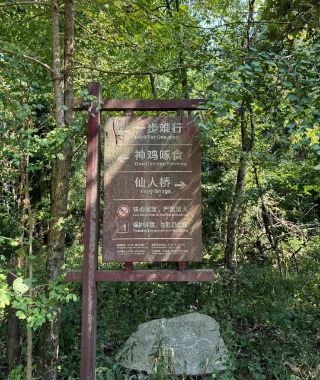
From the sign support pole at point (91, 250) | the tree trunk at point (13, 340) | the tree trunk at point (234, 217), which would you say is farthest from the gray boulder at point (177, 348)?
the tree trunk at point (234, 217)

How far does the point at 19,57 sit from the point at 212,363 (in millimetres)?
3811

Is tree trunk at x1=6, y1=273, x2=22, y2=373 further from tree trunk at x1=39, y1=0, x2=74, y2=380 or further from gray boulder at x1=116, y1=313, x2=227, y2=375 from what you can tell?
gray boulder at x1=116, y1=313, x2=227, y2=375

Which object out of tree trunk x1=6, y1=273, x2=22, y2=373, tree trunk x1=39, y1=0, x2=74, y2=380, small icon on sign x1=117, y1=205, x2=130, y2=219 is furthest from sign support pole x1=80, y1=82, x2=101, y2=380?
tree trunk x1=6, y1=273, x2=22, y2=373

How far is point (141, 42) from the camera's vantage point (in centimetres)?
466

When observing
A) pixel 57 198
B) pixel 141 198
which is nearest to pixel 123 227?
pixel 141 198

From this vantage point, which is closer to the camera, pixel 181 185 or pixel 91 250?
pixel 91 250

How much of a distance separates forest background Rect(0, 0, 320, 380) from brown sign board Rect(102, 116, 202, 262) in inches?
16.5

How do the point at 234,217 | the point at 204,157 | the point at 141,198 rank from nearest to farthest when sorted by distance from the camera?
the point at 141,198
the point at 204,157
the point at 234,217

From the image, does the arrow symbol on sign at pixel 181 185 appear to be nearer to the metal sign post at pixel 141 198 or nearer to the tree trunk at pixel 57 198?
the metal sign post at pixel 141 198

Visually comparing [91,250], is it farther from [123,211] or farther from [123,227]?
[123,211]

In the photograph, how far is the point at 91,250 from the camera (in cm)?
325

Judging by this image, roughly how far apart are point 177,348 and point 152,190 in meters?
2.08

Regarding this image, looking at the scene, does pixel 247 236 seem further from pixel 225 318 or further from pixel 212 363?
pixel 212 363

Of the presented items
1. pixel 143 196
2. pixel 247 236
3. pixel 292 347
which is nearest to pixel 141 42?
pixel 143 196
